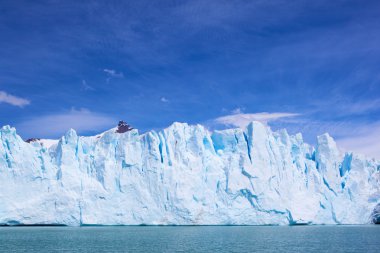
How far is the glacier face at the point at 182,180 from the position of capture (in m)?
32.0

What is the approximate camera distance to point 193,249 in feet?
57.8

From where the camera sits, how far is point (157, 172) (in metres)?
34.0

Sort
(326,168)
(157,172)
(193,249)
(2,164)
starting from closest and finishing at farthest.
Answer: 1. (193,249)
2. (2,164)
3. (157,172)
4. (326,168)

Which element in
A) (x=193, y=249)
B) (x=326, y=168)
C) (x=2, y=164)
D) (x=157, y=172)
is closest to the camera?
(x=193, y=249)

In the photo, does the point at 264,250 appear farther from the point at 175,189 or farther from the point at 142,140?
the point at 142,140

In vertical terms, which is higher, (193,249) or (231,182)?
(231,182)

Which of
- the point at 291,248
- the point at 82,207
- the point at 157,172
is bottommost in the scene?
the point at 291,248

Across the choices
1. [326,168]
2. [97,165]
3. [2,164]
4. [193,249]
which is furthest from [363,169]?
[2,164]

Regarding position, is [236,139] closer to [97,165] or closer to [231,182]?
[231,182]

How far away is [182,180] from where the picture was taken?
33781 mm

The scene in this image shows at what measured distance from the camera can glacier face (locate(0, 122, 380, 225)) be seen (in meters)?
32.0

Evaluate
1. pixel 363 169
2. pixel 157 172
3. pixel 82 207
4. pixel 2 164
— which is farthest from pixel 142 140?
pixel 363 169

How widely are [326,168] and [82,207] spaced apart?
1939cm

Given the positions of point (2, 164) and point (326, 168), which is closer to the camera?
point (2, 164)
